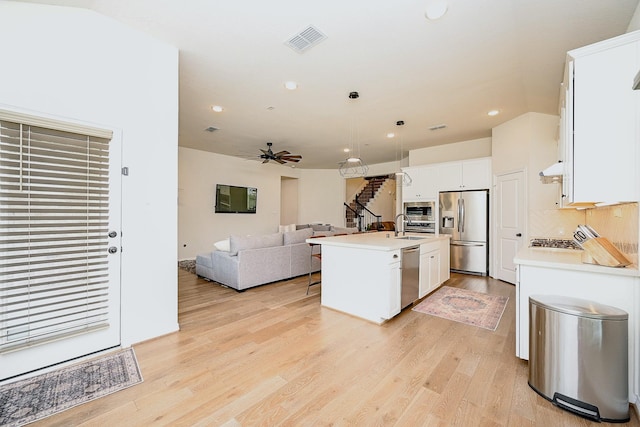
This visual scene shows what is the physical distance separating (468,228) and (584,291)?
375 cm

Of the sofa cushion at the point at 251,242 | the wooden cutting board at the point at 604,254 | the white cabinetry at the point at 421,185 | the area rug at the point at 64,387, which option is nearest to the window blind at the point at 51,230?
the area rug at the point at 64,387

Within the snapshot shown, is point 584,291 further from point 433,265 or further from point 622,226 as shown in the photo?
point 433,265

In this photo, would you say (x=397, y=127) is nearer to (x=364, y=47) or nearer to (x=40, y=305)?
(x=364, y=47)

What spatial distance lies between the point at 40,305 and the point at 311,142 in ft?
17.4

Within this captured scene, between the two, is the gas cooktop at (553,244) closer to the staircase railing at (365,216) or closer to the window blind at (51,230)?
the window blind at (51,230)

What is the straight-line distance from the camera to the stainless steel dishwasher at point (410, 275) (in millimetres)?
3128

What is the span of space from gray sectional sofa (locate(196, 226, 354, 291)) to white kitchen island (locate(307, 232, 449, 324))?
85cm

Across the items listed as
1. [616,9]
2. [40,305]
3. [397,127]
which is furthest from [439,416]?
[397,127]

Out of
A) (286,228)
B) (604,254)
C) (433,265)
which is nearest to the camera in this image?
(604,254)

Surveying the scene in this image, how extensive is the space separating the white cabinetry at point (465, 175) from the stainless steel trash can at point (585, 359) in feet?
13.2

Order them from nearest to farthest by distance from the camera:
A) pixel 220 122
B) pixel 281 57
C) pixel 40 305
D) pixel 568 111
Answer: pixel 568 111
pixel 40 305
pixel 281 57
pixel 220 122

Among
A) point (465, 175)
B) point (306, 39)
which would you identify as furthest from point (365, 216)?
point (306, 39)

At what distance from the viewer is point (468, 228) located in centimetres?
541

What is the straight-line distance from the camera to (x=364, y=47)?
8.61 ft
